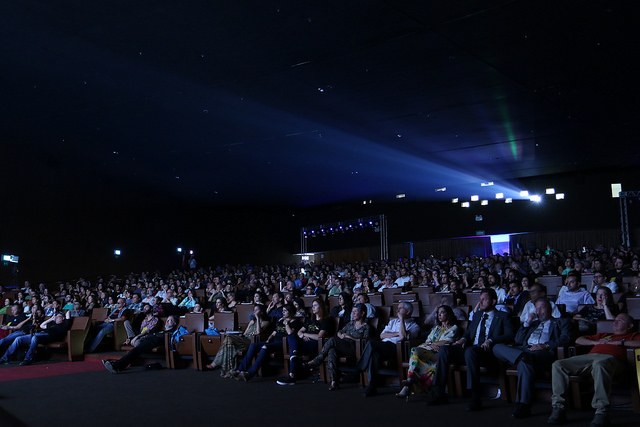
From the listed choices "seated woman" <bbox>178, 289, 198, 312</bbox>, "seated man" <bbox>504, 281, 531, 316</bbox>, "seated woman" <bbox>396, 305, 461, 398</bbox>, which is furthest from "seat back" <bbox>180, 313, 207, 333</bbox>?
"seated man" <bbox>504, 281, 531, 316</bbox>

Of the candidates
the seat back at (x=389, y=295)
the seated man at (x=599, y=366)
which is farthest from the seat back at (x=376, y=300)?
the seated man at (x=599, y=366)

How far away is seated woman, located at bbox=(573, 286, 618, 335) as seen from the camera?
579 centimetres

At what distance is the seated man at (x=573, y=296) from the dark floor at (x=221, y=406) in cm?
204

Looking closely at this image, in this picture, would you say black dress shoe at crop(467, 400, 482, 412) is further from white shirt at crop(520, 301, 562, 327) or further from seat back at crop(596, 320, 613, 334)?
seat back at crop(596, 320, 613, 334)

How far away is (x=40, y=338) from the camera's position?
10.7 m

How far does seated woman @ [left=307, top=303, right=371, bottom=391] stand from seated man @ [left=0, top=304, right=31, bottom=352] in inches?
248

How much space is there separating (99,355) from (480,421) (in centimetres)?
741

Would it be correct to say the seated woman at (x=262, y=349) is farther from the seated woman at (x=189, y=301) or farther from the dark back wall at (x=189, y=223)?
the dark back wall at (x=189, y=223)

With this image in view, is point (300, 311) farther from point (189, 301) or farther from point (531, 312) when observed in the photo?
point (189, 301)

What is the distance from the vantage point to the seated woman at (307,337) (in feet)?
23.7

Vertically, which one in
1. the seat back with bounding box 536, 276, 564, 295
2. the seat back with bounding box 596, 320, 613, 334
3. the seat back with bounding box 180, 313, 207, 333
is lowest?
the seat back with bounding box 180, 313, 207, 333

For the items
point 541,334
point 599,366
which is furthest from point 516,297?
point 599,366

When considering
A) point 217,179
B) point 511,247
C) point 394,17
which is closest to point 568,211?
point 511,247

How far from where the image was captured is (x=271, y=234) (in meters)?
28.2
